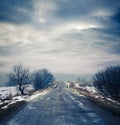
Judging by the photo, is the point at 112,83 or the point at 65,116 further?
the point at 112,83

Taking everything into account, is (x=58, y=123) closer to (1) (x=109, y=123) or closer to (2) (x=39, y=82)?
(1) (x=109, y=123)

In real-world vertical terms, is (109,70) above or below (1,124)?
above

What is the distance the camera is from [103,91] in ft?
159

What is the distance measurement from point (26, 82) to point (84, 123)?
152ft

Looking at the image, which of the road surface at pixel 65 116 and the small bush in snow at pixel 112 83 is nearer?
the road surface at pixel 65 116

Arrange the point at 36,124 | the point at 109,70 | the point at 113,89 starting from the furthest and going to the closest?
1. the point at 109,70
2. the point at 113,89
3. the point at 36,124

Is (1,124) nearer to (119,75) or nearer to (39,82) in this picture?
(119,75)

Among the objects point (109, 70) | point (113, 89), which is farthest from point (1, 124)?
point (109, 70)

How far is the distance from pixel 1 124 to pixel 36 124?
2.00m

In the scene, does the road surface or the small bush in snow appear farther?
the small bush in snow

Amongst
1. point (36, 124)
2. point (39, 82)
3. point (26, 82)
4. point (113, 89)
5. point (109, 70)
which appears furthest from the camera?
point (39, 82)

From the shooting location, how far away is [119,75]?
4069cm

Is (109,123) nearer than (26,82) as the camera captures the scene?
Yes

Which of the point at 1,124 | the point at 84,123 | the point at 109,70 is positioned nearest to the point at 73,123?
the point at 84,123
